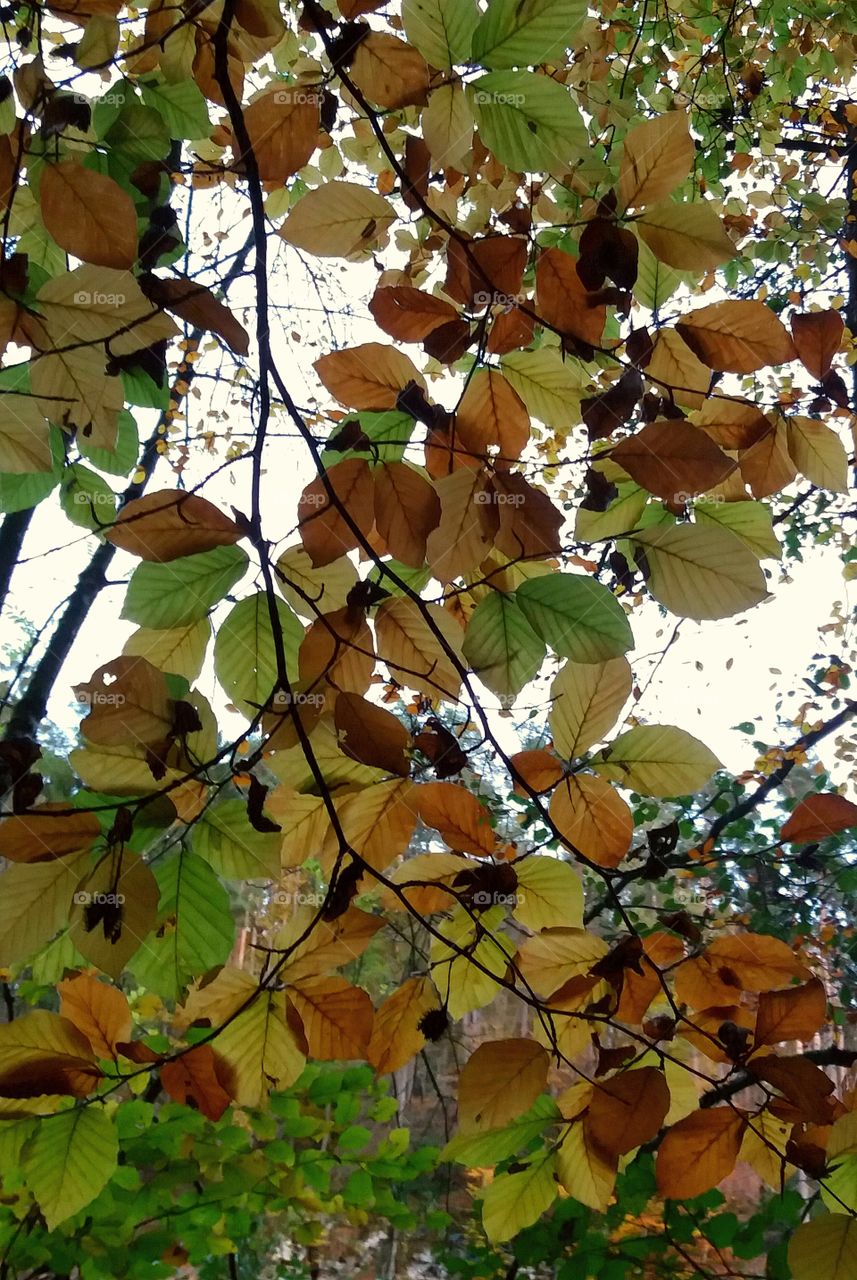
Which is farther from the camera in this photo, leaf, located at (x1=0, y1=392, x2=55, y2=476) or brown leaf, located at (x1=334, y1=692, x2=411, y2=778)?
leaf, located at (x1=0, y1=392, x2=55, y2=476)

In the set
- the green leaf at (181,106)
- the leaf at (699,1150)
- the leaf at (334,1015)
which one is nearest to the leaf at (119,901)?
the leaf at (334,1015)

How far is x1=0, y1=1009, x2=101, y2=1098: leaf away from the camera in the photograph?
0.42m

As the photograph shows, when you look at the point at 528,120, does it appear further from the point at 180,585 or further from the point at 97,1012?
the point at 97,1012

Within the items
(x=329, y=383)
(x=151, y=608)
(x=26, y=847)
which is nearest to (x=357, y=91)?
(x=329, y=383)

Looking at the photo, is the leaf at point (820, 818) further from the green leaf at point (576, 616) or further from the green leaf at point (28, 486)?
the green leaf at point (28, 486)

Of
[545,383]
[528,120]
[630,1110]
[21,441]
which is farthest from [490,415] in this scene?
[630,1110]

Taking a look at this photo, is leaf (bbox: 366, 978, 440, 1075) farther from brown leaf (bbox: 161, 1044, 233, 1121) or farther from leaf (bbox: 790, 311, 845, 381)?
leaf (bbox: 790, 311, 845, 381)

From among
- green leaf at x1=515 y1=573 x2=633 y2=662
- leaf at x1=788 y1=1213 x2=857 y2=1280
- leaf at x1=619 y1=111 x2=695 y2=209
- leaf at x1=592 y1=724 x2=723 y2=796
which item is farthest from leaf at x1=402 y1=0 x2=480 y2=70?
leaf at x1=788 y1=1213 x2=857 y2=1280

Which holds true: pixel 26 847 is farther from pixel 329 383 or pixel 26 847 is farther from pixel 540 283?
pixel 540 283

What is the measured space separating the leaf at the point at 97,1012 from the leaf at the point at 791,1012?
15.1 inches

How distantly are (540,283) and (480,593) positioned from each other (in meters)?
0.25

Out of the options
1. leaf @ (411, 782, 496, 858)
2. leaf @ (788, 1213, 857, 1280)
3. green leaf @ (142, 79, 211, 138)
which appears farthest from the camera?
green leaf @ (142, 79, 211, 138)

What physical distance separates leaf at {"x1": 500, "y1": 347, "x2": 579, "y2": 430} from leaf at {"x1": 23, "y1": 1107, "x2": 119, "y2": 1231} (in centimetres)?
53

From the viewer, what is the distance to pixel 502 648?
0.50m
